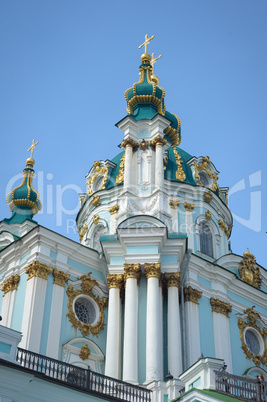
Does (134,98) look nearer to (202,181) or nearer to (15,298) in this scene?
(202,181)

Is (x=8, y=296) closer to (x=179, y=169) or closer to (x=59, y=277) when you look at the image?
(x=59, y=277)

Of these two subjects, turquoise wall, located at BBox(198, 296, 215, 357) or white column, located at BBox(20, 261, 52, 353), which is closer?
white column, located at BBox(20, 261, 52, 353)

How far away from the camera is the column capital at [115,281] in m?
19.3

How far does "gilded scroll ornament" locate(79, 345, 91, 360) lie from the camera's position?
721 inches

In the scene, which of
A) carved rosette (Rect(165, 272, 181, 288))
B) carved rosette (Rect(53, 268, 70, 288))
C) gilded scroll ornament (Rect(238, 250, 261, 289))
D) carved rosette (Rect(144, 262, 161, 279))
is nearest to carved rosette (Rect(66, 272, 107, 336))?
carved rosette (Rect(53, 268, 70, 288))

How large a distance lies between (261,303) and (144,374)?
7586 millimetres

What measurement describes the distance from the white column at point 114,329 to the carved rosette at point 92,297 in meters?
0.61

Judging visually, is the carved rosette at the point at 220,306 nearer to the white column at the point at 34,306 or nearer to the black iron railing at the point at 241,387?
the white column at the point at 34,306

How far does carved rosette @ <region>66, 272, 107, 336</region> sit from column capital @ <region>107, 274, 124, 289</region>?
2.01 ft

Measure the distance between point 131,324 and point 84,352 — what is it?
1646 millimetres

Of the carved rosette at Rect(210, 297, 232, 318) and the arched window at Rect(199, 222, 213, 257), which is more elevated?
the arched window at Rect(199, 222, 213, 257)

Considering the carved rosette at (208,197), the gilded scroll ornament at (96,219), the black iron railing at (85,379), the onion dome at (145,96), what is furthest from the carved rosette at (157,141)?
the black iron railing at (85,379)

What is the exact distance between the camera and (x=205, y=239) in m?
25.1

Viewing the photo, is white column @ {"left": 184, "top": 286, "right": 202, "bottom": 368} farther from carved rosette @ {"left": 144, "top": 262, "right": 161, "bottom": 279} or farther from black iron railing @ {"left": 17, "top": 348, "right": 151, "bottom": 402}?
black iron railing @ {"left": 17, "top": 348, "right": 151, "bottom": 402}
